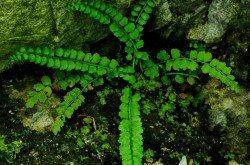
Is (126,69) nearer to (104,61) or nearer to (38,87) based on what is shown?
(104,61)

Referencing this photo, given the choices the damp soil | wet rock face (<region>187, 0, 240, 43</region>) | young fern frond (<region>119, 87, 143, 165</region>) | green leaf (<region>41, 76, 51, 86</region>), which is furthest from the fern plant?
wet rock face (<region>187, 0, 240, 43</region>)

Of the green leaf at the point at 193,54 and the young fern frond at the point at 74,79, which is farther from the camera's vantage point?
the green leaf at the point at 193,54

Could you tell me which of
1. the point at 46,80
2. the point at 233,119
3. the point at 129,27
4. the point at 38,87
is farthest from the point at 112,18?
the point at 233,119

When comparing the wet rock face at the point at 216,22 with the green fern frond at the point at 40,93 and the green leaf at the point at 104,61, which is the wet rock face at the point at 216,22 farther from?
the green fern frond at the point at 40,93

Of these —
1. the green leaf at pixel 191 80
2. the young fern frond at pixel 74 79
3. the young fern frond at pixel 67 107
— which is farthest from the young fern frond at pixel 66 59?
the green leaf at pixel 191 80

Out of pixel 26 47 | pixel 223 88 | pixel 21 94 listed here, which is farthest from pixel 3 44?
pixel 223 88

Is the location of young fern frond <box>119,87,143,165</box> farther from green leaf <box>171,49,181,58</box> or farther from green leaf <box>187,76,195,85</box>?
green leaf <box>187,76,195,85</box>

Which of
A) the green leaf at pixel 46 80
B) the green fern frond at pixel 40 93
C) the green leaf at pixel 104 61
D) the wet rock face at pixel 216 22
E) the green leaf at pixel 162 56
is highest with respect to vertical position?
the wet rock face at pixel 216 22

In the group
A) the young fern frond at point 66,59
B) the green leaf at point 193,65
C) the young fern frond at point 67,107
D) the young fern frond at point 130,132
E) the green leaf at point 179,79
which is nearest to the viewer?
the young fern frond at point 130,132

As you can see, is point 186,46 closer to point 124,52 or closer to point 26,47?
point 124,52
